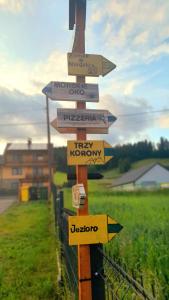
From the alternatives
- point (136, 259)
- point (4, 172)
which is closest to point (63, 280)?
point (136, 259)

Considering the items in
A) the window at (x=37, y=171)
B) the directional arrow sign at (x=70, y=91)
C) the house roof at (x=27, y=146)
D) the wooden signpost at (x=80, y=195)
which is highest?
the house roof at (x=27, y=146)

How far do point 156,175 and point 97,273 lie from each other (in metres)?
59.9

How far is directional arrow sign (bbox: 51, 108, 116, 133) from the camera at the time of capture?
300cm

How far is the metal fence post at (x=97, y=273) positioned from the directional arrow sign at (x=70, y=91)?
1439mm

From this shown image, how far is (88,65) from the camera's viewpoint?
3.15m

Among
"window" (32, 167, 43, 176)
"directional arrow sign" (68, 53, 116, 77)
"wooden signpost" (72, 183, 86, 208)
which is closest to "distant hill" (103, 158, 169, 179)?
"window" (32, 167, 43, 176)

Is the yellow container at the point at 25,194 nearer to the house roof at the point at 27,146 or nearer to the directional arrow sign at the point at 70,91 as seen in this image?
the house roof at the point at 27,146

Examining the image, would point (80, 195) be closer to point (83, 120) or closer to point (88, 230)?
point (88, 230)

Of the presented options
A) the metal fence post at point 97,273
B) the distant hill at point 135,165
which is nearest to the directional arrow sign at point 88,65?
the metal fence post at point 97,273

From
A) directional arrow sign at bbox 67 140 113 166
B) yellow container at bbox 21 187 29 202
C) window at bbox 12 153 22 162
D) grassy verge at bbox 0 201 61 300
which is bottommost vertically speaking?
grassy verge at bbox 0 201 61 300

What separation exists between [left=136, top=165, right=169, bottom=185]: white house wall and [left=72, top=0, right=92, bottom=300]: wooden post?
55.4 m

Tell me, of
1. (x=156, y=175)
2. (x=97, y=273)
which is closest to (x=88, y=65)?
(x=97, y=273)

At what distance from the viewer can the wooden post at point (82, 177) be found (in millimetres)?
2625

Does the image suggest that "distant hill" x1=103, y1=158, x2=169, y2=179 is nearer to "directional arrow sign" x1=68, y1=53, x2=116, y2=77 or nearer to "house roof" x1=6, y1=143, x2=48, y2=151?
"house roof" x1=6, y1=143, x2=48, y2=151
